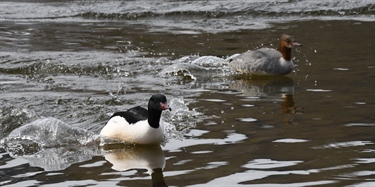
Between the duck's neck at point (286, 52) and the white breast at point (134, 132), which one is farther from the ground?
the duck's neck at point (286, 52)

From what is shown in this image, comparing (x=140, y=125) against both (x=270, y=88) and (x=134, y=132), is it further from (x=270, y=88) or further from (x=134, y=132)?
(x=270, y=88)

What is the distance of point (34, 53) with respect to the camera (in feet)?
52.9

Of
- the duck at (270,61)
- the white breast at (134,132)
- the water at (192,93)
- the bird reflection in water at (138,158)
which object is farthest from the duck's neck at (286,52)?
the bird reflection in water at (138,158)

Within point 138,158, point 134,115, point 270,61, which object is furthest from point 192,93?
point 138,158

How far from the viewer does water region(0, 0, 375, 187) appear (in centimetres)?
873

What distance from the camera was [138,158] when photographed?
30.8 feet

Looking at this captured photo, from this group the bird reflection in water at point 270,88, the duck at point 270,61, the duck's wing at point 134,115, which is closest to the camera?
the duck's wing at point 134,115

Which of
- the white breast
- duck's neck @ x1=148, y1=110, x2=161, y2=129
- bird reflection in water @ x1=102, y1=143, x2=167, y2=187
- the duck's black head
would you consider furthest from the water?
the duck's black head

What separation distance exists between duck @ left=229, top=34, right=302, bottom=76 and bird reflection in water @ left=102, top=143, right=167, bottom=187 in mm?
4260

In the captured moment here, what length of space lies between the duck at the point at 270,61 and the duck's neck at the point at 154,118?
428cm

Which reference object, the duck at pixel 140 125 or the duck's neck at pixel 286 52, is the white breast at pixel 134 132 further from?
the duck's neck at pixel 286 52

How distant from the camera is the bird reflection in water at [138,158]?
28.6 feet

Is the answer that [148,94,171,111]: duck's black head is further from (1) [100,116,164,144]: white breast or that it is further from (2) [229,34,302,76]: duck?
(2) [229,34,302,76]: duck

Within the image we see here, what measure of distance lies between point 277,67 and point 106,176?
5.57 metres
